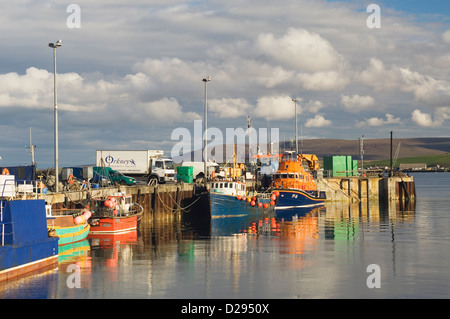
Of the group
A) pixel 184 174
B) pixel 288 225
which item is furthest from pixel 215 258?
pixel 184 174

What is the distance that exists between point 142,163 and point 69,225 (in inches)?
1335

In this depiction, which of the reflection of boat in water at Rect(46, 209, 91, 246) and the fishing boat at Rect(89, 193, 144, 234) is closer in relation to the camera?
the reflection of boat in water at Rect(46, 209, 91, 246)

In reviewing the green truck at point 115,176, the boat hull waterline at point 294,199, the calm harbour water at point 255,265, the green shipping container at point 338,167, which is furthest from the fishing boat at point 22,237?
the green shipping container at point 338,167

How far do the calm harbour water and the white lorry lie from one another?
17141 millimetres

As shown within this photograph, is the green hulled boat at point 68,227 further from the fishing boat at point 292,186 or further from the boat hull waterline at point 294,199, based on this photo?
the boat hull waterline at point 294,199

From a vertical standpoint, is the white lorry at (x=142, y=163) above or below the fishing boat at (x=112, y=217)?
above

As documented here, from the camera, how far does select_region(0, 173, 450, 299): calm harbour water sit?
28422 mm

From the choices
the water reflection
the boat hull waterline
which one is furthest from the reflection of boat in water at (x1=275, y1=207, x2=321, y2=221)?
the water reflection

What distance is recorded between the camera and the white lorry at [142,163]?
243ft

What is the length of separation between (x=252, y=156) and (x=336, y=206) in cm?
1494

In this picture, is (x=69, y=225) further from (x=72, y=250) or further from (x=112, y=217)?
(x=112, y=217)

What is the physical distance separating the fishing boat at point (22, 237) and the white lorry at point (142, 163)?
40.2m

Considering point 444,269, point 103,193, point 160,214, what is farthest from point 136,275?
point 160,214

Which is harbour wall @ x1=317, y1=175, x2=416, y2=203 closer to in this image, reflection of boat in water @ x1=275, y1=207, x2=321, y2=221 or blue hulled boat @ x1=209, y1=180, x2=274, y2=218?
reflection of boat in water @ x1=275, y1=207, x2=321, y2=221
